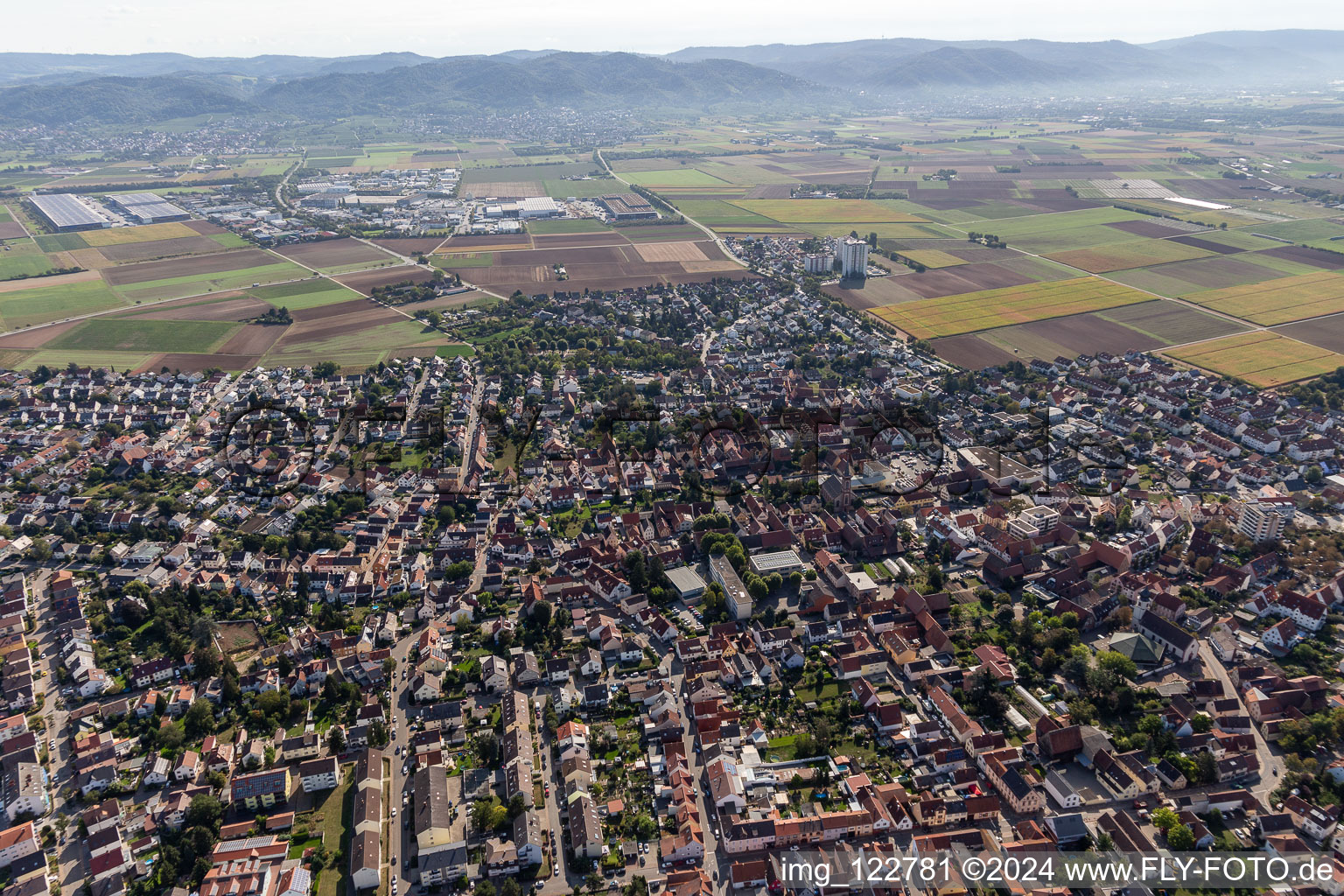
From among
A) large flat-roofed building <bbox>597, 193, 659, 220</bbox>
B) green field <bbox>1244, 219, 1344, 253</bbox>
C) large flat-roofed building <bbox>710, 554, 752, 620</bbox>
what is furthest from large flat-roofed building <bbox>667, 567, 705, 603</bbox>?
green field <bbox>1244, 219, 1344, 253</bbox>

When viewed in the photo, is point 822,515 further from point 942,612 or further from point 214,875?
point 214,875

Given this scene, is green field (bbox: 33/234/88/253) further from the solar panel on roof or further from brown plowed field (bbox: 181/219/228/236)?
brown plowed field (bbox: 181/219/228/236)

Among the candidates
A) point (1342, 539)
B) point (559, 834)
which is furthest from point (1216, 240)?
point (559, 834)

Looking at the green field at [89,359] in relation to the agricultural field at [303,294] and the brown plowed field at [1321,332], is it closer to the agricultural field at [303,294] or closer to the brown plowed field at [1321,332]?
the brown plowed field at [1321,332]

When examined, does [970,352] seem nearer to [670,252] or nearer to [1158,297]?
[1158,297]

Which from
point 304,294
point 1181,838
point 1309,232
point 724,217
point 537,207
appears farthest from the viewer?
point 537,207

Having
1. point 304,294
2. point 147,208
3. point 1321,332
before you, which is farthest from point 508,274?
point 1321,332
